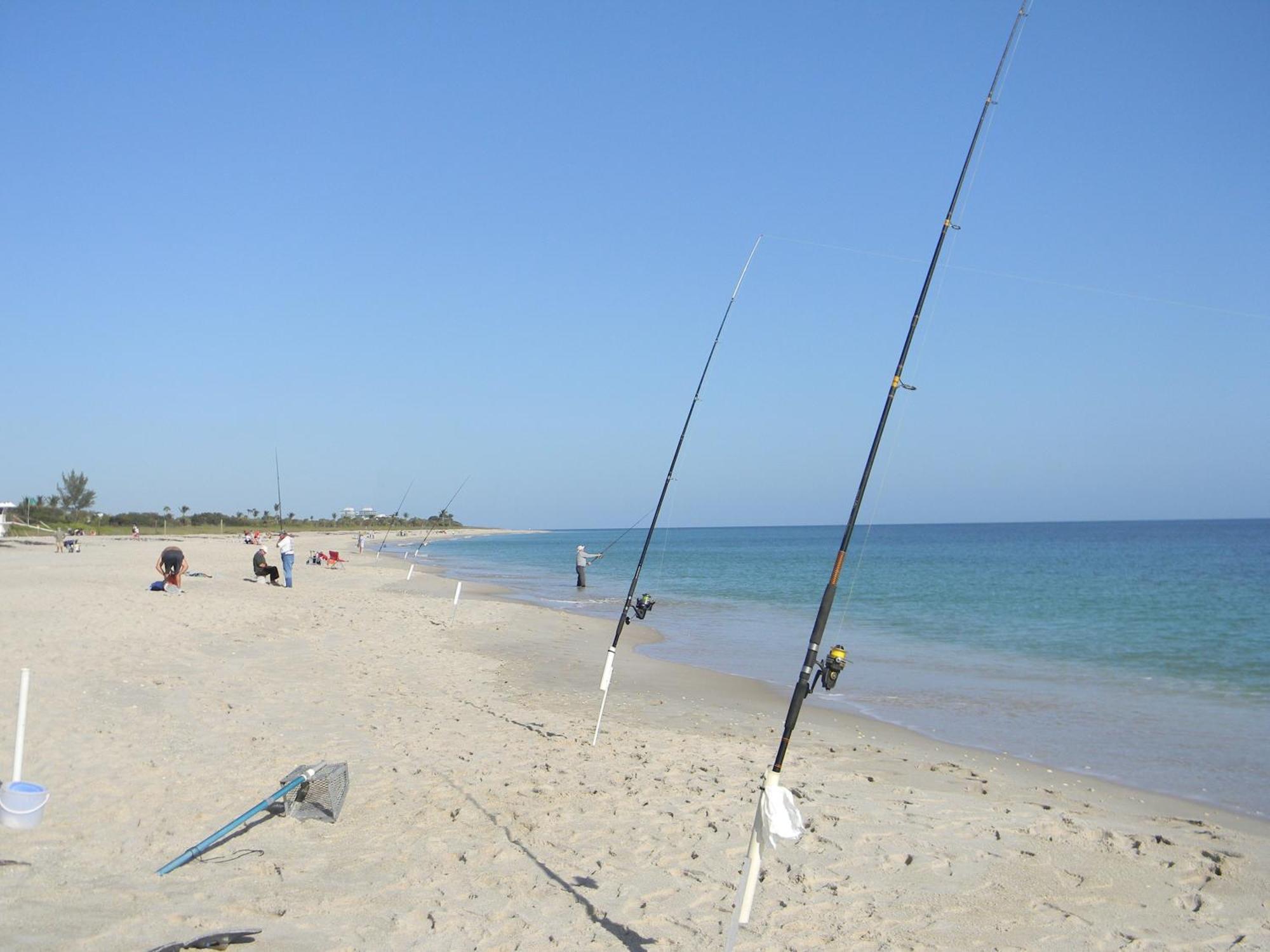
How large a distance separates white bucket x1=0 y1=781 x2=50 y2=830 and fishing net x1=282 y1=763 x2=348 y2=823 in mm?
1233

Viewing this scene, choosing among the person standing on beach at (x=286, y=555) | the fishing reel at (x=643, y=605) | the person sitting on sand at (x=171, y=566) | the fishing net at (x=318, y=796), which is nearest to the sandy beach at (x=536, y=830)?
the fishing net at (x=318, y=796)

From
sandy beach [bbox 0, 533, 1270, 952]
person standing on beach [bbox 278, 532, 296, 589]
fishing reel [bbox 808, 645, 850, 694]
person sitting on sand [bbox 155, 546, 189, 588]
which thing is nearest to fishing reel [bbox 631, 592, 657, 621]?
sandy beach [bbox 0, 533, 1270, 952]

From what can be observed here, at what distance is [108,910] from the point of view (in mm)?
4074

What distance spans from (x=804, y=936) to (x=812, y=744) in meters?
4.72

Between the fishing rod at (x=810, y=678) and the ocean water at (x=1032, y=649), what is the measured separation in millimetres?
5162

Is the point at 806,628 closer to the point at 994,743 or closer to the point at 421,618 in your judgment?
the point at 421,618

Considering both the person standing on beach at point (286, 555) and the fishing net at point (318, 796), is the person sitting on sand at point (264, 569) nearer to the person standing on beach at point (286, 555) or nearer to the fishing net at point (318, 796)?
the person standing on beach at point (286, 555)

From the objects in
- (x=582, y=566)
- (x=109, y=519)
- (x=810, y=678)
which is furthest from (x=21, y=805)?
(x=109, y=519)

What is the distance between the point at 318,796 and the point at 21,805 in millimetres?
1478

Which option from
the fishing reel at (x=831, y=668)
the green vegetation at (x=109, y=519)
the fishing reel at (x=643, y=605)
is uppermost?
the fishing reel at (x=831, y=668)

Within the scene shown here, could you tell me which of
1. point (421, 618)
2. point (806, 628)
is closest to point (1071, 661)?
point (806, 628)

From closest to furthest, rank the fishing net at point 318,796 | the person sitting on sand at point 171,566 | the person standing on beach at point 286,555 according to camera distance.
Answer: the fishing net at point 318,796 → the person sitting on sand at point 171,566 → the person standing on beach at point 286,555

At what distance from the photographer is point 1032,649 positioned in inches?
674

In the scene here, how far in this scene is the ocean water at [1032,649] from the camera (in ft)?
31.5
